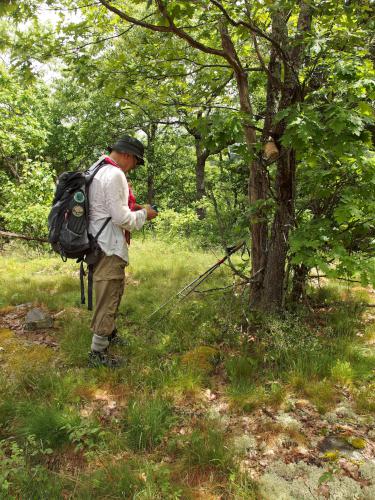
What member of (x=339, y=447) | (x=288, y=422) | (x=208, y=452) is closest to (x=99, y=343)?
(x=208, y=452)

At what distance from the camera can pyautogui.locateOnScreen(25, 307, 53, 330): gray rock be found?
4.91 m

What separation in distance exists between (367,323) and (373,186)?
1.91m

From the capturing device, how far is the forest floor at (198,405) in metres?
2.49

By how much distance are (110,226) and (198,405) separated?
196 cm

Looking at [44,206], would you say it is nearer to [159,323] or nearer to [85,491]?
[159,323]

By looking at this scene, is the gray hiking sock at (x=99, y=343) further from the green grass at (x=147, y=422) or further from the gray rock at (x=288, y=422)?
the gray rock at (x=288, y=422)

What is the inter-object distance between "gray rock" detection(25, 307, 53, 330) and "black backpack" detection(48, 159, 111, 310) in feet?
5.53

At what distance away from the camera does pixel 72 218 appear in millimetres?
3619

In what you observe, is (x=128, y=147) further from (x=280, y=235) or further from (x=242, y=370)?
(x=242, y=370)

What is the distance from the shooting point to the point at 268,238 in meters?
4.76

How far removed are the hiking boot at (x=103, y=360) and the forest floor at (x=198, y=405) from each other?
9cm

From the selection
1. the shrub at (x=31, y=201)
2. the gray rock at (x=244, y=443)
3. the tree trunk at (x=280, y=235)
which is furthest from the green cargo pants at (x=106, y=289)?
the shrub at (x=31, y=201)

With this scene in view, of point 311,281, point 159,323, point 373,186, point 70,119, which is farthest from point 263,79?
point 70,119

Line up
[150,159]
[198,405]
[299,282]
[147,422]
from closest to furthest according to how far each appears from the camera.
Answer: [147,422] < [198,405] < [299,282] < [150,159]
